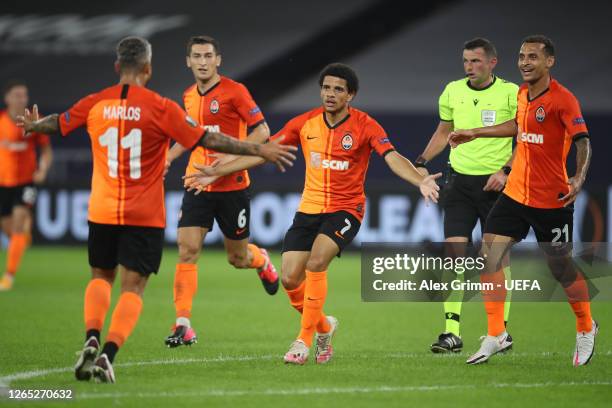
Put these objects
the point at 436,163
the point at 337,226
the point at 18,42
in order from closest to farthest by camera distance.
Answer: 1. the point at 337,226
2. the point at 436,163
3. the point at 18,42

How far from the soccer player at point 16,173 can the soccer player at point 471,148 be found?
6.63m

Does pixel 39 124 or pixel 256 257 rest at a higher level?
pixel 39 124

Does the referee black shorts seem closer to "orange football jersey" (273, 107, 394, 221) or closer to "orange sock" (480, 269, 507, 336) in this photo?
"orange sock" (480, 269, 507, 336)

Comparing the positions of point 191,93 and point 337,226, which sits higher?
point 191,93

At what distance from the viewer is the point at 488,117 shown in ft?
30.8

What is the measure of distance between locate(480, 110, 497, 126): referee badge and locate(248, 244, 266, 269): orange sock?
2.58 meters

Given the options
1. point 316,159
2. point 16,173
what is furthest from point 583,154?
point 16,173

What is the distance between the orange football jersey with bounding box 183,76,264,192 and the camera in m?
9.70

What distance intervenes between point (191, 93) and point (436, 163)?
10.7 meters

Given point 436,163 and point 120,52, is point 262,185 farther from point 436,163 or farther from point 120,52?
point 120,52

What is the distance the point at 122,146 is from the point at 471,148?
11.8 feet

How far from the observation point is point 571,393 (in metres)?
6.87

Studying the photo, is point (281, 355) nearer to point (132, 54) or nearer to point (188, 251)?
point (188, 251)

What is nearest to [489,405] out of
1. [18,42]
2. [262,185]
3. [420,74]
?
[262,185]
